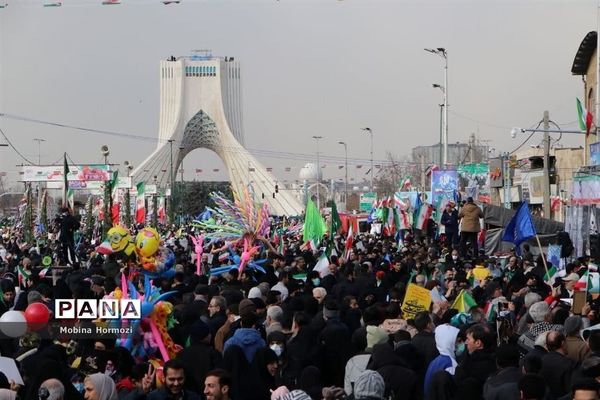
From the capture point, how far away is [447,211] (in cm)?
2762

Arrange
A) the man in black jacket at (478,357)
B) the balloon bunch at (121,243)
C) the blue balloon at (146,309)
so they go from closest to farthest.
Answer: the man in black jacket at (478,357) → the blue balloon at (146,309) → the balloon bunch at (121,243)

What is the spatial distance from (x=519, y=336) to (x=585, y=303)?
153cm

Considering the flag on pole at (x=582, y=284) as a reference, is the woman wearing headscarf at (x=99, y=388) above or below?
below

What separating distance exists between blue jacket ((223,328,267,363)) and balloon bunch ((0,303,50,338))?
4.87ft

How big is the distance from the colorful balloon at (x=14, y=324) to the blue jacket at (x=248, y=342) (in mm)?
1590

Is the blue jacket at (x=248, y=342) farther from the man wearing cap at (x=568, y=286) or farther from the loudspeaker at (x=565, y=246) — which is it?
the loudspeaker at (x=565, y=246)

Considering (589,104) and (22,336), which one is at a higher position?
(589,104)

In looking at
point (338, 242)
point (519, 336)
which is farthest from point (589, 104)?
point (519, 336)

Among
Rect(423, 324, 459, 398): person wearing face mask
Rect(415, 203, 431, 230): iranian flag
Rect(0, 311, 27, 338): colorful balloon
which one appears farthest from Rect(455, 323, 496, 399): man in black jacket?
Rect(415, 203, 431, 230): iranian flag

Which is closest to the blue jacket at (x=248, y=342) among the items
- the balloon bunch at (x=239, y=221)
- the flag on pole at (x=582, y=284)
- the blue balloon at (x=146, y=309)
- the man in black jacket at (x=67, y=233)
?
the blue balloon at (x=146, y=309)

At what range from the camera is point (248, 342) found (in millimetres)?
8945

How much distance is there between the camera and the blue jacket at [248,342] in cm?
890

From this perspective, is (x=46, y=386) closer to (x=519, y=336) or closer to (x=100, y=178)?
(x=519, y=336)

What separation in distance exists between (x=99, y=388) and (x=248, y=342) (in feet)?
6.83
